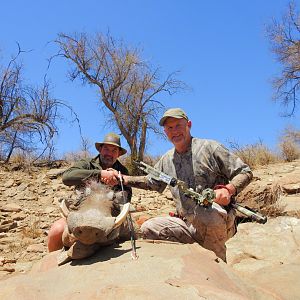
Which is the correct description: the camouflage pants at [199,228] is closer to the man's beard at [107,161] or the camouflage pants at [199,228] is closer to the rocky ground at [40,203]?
the man's beard at [107,161]

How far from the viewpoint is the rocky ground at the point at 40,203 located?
720 cm

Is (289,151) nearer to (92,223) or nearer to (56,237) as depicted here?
(56,237)

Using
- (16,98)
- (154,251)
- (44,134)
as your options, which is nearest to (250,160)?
(44,134)

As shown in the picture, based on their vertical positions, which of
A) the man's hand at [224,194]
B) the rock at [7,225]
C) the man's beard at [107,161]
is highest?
the man's beard at [107,161]

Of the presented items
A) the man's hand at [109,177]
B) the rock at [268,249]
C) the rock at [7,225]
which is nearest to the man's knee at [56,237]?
the man's hand at [109,177]

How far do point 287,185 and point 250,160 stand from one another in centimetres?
464

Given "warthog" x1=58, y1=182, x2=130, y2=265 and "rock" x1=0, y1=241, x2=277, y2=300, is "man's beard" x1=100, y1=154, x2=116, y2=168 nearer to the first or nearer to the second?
"warthog" x1=58, y1=182, x2=130, y2=265

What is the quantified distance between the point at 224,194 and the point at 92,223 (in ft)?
5.27

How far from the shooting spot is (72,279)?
2973 mm

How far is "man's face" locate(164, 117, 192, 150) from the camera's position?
4488mm

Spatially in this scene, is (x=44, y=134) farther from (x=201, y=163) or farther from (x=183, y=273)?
(x=183, y=273)

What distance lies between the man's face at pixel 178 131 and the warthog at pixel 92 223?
1.17 metres

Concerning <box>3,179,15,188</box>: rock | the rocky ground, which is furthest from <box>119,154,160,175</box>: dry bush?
<box>3,179,15,188</box>: rock

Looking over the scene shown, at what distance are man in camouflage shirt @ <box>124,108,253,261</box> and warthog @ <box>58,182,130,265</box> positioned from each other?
93 cm
